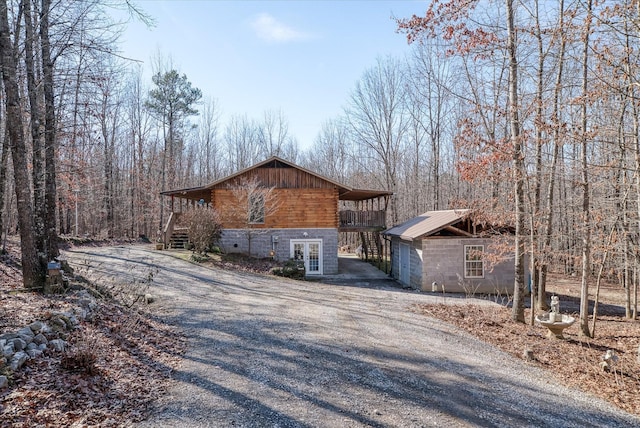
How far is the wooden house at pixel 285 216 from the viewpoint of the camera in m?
19.1

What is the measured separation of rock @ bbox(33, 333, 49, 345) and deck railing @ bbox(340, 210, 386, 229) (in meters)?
17.1

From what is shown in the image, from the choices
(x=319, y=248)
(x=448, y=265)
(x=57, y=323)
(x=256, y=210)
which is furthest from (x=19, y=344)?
(x=319, y=248)

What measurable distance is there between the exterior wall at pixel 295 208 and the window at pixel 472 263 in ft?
22.0

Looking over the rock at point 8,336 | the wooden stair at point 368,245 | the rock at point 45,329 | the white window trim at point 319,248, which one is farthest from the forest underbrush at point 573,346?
the wooden stair at point 368,245

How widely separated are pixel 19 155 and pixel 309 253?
44.8 ft

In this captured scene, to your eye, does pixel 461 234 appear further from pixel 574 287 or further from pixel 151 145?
pixel 151 145

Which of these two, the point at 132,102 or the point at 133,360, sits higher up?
the point at 132,102

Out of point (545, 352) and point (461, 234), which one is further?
point (461, 234)

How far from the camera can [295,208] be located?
19.3 metres

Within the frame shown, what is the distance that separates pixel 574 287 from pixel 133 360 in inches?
853

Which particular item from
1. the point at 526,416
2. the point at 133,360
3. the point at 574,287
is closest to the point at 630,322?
the point at 574,287

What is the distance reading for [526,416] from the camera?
5.16m

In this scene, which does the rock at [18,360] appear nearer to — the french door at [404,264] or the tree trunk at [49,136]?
the tree trunk at [49,136]

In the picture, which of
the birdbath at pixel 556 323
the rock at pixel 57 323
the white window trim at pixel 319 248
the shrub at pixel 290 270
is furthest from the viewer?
the white window trim at pixel 319 248
